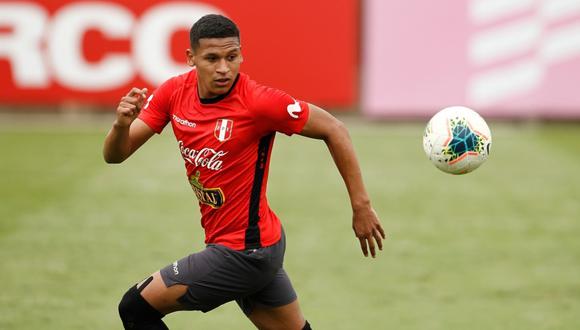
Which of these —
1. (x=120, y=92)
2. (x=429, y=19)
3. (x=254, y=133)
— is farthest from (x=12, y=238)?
(x=429, y=19)

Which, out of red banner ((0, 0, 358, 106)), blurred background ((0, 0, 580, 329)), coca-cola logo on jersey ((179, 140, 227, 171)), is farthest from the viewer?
red banner ((0, 0, 358, 106))

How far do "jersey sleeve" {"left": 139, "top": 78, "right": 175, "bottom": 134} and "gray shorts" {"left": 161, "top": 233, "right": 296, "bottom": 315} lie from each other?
32.5 inches

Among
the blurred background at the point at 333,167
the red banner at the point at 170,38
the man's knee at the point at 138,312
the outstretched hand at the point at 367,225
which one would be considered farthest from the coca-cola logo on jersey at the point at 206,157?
the red banner at the point at 170,38

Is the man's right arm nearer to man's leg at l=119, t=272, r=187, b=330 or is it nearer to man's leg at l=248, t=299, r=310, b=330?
man's leg at l=119, t=272, r=187, b=330

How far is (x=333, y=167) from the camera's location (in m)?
14.1

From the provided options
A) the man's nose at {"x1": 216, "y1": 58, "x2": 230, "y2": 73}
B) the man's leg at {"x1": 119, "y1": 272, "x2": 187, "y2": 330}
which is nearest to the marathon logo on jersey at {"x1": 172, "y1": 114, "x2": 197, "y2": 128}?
the man's nose at {"x1": 216, "y1": 58, "x2": 230, "y2": 73}

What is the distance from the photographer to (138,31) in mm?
17766

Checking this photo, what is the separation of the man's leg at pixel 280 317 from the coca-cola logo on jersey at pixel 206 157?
889 millimetres

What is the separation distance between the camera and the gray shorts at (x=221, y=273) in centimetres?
484

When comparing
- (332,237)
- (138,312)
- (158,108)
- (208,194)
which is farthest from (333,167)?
(138,312)

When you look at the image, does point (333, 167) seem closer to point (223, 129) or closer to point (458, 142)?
point (458, 142)

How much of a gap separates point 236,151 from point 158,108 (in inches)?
25.1

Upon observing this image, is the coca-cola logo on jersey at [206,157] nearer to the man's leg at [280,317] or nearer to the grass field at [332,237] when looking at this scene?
the man's leg at [280,317]

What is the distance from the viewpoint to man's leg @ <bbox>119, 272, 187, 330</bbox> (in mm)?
4809
